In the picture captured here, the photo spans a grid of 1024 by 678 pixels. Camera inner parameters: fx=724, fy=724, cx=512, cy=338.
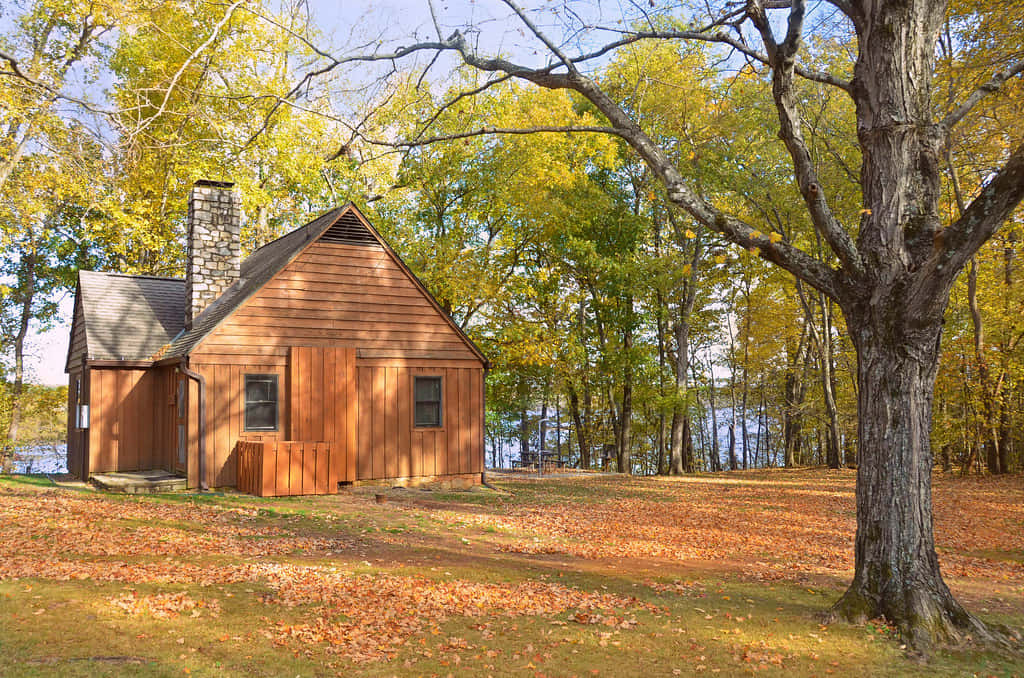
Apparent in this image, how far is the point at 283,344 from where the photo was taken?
50.6 feet

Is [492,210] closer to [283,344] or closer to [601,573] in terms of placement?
[283,344]

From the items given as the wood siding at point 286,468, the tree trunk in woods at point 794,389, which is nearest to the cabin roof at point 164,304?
the wood siding at point 286,468

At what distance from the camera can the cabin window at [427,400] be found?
17.0 meters

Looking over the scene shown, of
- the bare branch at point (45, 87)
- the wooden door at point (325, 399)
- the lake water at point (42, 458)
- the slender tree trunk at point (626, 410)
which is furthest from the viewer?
the lake water at point (42, 458)

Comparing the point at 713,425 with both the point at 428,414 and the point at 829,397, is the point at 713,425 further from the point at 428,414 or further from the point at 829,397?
the point at 428,414

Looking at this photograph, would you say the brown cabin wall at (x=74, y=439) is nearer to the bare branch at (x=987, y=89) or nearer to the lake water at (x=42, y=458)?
the lake water at (x=42, y=458)

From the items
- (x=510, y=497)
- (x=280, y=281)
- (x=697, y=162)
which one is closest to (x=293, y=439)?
(x=280, y=281)

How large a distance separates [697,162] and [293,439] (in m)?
15.5

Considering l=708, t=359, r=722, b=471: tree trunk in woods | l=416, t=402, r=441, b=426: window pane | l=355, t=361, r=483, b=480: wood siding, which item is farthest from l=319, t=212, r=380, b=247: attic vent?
l=708, t=359, r=722, b=471: tree trunk in woods

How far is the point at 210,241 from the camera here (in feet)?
54.6

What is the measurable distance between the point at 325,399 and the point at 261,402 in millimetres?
1312

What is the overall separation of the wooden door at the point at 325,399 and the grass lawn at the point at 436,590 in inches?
86.4

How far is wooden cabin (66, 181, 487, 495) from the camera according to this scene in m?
14.7

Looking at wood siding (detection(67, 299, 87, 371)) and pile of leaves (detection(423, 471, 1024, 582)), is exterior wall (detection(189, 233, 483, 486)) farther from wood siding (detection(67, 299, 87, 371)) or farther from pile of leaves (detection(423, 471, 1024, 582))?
wood siding (detection(67, 299, 87, 371))
